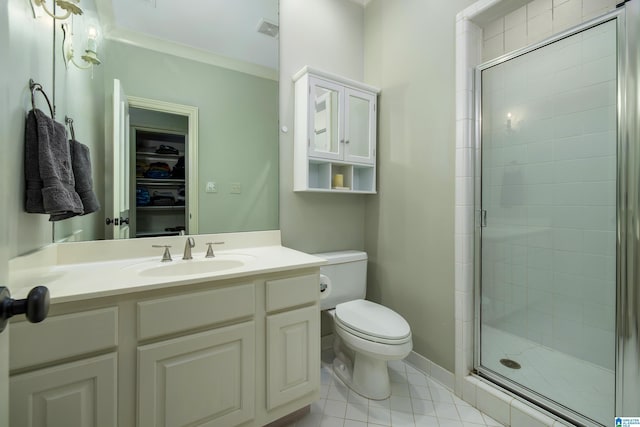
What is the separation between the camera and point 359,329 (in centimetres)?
149

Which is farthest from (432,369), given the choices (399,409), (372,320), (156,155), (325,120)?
(156,155)

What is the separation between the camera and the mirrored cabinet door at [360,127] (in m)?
1.94

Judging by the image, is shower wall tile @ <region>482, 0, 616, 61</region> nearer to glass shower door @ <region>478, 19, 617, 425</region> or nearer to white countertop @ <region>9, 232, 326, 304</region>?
glass shower door @ <region>478, 19, 617, 425</region>

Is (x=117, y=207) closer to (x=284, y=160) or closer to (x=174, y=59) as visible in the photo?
(x=174, y=59)

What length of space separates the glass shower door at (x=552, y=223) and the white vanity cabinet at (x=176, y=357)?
1.09m

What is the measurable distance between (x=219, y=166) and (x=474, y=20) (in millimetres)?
1625

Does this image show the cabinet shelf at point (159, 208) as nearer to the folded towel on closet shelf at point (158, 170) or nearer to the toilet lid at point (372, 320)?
the folded towel on closet shelf at point (158, 170)

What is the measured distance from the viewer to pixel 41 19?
105cm

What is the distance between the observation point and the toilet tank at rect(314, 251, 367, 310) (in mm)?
1841

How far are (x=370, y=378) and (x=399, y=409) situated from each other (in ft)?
0.64

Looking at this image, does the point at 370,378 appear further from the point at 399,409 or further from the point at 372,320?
the point at 372,320

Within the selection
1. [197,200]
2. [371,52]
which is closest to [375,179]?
[371,52]

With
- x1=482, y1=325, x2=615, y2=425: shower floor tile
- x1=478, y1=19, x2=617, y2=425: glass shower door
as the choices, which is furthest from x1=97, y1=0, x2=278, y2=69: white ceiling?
x1=482, y1=325, x2=615, y2=425: shower floor tile

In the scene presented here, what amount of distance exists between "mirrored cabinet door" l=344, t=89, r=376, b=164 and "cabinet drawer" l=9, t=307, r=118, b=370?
60.0 inches
